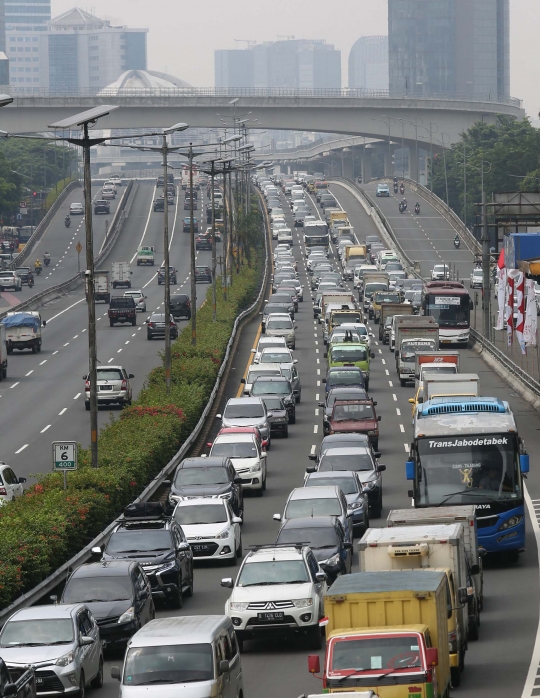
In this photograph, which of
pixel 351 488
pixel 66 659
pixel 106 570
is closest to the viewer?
pixel 66 659

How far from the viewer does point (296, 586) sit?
71.8ft

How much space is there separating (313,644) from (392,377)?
40.7m

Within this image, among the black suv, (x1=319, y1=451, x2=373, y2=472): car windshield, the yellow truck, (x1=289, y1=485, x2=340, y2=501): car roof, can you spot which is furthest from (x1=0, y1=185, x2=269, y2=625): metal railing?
the yellow truck

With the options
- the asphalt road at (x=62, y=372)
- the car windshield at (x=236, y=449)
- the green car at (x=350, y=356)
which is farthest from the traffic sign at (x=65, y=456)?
the green car at (x=350, y=356)

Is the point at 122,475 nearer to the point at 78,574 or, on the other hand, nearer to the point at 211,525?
the point at 211,525

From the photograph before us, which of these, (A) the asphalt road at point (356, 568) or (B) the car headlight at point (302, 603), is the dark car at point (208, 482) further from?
(B) the car headlight at point (302, 603)

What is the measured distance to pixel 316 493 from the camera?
29312 millimetres

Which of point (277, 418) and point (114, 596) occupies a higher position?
point (114, 596)

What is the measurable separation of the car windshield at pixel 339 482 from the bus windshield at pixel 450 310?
1597 inches

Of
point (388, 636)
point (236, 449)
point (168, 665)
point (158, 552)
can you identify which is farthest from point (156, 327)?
point (388, 636)

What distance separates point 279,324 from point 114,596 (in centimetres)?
5075

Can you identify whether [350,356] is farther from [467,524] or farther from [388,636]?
[388,636]

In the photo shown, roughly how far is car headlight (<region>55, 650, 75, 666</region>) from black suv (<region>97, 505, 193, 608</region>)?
6229 mm

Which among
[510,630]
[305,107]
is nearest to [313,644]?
[510,630]
